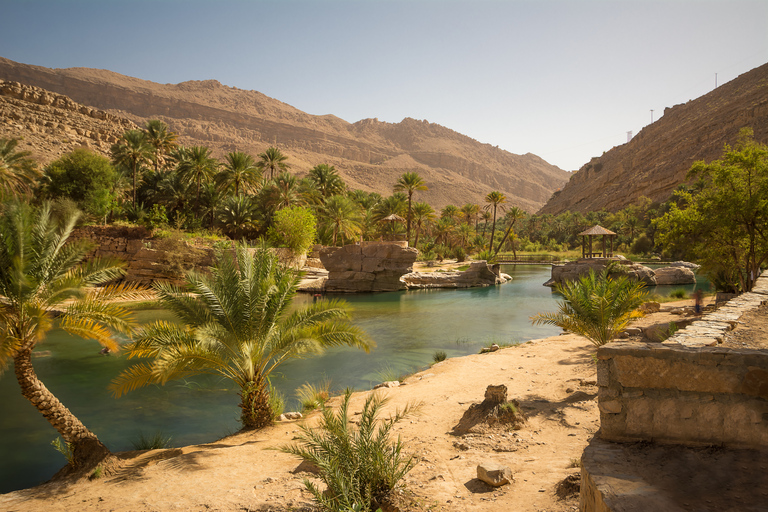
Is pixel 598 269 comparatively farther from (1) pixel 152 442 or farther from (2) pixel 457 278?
(1) pixel 152 442

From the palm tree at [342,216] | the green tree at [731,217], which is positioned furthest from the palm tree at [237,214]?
the green tree at [731,217]

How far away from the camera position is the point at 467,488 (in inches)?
181

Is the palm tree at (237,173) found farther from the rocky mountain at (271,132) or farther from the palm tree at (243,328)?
the rocky mountain at (271,132)

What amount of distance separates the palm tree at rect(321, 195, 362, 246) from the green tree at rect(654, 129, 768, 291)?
27378mm

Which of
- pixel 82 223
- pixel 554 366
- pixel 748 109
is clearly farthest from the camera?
pixel 748 109

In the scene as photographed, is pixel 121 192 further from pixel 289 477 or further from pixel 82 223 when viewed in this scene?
pixel 289 477

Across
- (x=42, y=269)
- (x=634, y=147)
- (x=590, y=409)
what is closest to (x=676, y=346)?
(x=590, y=409)

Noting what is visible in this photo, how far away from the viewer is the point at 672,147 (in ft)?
296

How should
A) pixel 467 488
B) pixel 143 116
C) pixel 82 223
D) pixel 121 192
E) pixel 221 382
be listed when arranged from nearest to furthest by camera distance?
1. pixel 467 488
2. pixel 221 382
3. pixel 82 223
4. pixel 121 192
5. pixel 143 116

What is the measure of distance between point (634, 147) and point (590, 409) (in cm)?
12499

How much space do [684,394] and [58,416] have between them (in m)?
8.72

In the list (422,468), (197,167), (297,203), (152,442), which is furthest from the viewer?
(297,203)

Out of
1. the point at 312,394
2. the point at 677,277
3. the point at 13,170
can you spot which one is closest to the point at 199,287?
the point at 312,394

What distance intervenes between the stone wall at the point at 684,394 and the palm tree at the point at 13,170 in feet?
93.9
